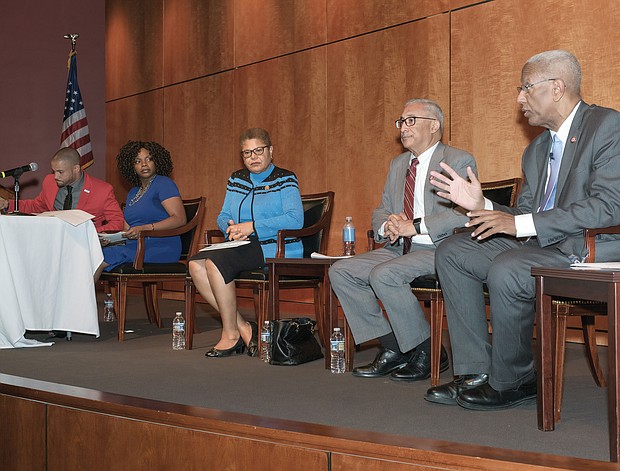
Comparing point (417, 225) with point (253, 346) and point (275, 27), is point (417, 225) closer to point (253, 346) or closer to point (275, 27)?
point (253, 346)

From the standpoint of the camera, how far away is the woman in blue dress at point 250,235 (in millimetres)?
4285

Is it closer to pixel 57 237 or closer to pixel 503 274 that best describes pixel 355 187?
pixel 57 237

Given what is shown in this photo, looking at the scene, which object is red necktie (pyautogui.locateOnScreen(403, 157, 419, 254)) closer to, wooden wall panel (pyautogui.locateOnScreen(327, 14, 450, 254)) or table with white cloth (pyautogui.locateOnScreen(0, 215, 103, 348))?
wooden wall panel (pyautogui.locateOnScreen(327, 14, 450, 254))

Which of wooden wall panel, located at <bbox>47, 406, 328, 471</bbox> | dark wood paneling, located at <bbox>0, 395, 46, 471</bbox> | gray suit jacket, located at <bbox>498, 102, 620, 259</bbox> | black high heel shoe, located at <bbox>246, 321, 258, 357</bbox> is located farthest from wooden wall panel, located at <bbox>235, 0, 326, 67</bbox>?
wooden wall panel, located at <bbox>47, 406, 328, 471</bbox>

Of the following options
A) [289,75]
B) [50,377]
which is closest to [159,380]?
[50,377]

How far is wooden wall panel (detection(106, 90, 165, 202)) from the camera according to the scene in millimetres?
8188

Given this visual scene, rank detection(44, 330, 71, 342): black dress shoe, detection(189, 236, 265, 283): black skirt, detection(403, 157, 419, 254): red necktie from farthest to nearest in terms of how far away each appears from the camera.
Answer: detection(44, 330, 71, 342): black dress shoe, detection(189, 236, 265, 283): black skirt, detection(403, 157, 419, 254): red necktie

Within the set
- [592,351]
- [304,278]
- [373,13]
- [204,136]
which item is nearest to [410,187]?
[304,278]

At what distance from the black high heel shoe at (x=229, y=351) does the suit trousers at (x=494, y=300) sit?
65.3 inches

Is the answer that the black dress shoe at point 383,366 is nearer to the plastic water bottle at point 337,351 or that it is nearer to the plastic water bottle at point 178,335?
the plastic water bottle at point 337,351

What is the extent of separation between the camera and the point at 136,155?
219 inches

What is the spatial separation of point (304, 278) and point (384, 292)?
0.95 metres

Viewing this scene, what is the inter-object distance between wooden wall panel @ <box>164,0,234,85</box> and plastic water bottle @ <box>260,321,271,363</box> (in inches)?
145

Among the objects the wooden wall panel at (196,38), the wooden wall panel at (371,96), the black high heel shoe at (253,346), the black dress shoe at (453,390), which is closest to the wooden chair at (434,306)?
the black dress shoe at (453,390)
